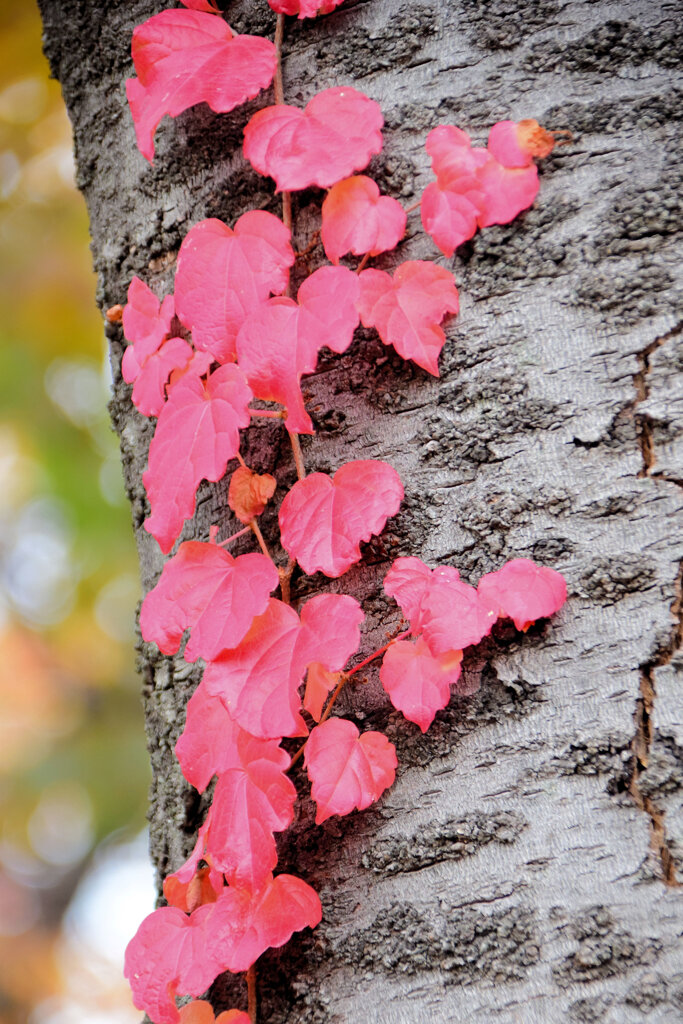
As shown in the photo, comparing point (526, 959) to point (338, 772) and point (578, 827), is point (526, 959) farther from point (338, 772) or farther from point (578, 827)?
point (338, 772)

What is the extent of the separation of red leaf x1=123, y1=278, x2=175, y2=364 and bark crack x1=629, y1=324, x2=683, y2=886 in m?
0.58

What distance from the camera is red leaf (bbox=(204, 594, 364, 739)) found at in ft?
2.30

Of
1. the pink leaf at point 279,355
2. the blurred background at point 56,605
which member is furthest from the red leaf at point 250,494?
the blurred background at point 56,605

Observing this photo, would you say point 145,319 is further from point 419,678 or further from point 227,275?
point 419,678

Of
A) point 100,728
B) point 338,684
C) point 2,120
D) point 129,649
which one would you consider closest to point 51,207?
point 2,120

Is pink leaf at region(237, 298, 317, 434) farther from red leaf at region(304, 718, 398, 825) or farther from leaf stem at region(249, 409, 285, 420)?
red leaf at region(304, 718, 398, 825)

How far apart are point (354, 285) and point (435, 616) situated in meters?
0.35

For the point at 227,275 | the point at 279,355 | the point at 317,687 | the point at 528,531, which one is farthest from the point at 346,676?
the point at 227,275

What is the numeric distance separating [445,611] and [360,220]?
1.45 ft

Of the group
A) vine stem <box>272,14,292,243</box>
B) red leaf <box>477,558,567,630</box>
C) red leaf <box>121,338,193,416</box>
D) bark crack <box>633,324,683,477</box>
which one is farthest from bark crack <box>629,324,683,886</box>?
red leaf <box>121,338,193,416</box>

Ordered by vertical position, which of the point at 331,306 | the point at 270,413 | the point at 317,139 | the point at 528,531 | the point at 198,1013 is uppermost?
the point at 317,139

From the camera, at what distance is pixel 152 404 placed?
0.94m

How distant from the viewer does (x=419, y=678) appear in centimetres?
73

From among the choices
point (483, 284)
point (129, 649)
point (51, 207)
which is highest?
point (483, 284)
